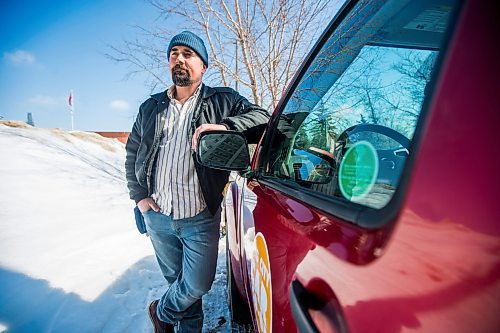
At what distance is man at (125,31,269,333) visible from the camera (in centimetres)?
A: 182

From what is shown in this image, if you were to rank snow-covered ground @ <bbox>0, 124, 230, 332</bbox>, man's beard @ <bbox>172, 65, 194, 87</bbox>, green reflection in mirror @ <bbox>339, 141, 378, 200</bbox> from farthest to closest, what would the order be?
snow-covered ground @ <bbox>0, 124, 230, 332</bbox> < man's beard @ <bbox>172, 65, 194, 87</bbox> < green reflection in mirror @ <bbox>339, 141, 378, 200</bbox>

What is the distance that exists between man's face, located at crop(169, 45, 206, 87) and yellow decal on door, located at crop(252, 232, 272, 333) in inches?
52.4

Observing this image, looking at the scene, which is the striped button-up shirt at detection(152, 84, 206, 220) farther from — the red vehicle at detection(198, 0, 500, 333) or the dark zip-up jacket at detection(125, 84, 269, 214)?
the red vehicle at detection(198, 0, 500, 333)

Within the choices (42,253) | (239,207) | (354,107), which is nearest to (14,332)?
(42,253)

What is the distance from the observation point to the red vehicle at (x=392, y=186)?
0.39 metres

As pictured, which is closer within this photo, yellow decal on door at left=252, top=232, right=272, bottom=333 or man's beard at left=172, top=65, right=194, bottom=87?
yellow decal on door at left=252, top=232, right=272, bottom=333

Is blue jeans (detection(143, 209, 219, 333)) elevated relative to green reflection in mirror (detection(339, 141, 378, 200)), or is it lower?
lower

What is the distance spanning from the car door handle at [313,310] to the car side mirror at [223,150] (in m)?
0.79

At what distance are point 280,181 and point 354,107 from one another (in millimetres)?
394

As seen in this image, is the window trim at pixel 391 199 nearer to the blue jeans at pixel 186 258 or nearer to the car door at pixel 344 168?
the car door at pixel 344 168

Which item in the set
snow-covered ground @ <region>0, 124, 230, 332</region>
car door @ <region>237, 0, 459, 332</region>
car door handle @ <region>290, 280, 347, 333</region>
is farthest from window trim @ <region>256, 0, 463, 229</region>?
snow-covered ground @ <region>0, 124, 230, 332</region>

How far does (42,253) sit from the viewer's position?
344 cm

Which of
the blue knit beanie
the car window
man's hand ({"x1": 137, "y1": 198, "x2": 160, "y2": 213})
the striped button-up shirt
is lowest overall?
man's hand ({"x1": 137, "y1": 198, "x2": 160, "y2": 213})

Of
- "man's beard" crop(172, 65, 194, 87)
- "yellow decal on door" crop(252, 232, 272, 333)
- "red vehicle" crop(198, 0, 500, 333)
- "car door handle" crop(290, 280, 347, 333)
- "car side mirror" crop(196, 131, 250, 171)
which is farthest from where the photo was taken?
"man's beard" crop(172, 65, 194, 87)
